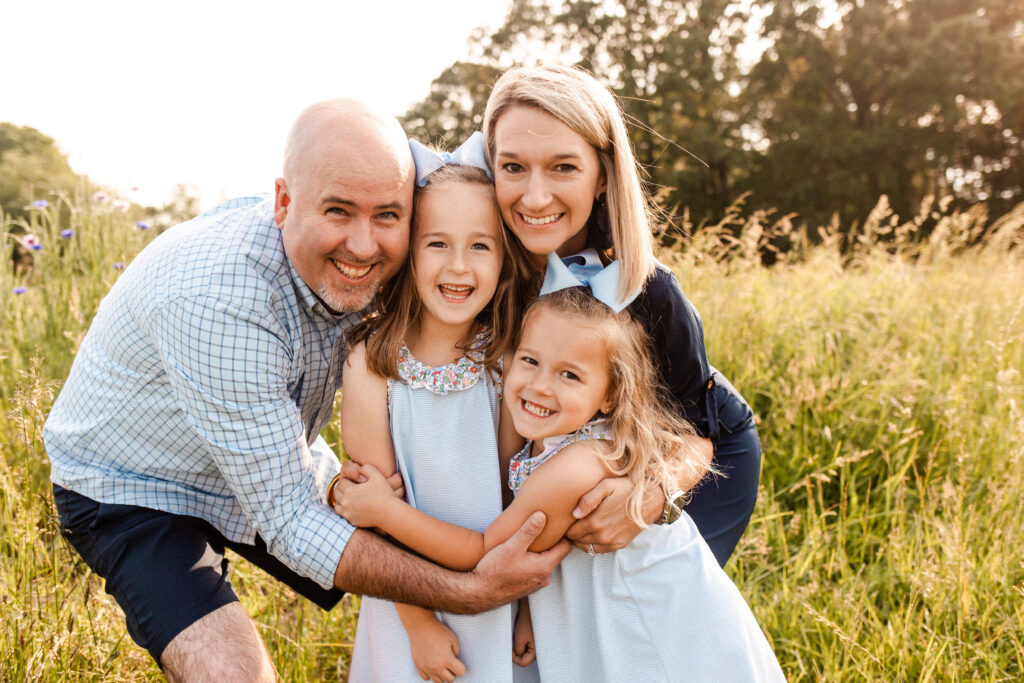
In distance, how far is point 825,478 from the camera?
2.73 meters

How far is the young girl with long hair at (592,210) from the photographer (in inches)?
83.6

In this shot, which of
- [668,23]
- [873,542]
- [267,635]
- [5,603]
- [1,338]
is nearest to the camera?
[5,603]

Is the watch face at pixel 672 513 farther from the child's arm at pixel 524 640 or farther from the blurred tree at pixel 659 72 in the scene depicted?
the blurred tree at pixel 659 72

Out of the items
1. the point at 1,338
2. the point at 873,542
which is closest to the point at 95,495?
the point at 1,338

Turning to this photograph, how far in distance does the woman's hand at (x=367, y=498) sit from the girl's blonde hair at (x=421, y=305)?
0.30 meters

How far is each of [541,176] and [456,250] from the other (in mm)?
333

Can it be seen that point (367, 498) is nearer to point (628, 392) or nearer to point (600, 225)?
point (628, 392)

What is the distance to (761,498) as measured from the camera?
10.3 ft

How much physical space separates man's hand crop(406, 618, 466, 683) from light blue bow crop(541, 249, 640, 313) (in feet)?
3.38

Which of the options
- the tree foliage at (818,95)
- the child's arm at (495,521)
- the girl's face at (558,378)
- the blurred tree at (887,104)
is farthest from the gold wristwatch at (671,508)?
the blurred tree at (887,104)

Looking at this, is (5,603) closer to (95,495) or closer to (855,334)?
(95,495)

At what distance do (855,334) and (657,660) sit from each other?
271 centimetres

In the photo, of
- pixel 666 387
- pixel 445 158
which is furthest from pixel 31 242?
pixel 666 387

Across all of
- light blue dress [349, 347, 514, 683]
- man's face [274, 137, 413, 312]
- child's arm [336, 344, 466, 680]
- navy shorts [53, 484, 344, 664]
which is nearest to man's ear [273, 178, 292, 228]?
man's face [274, 137, 413, 312]
